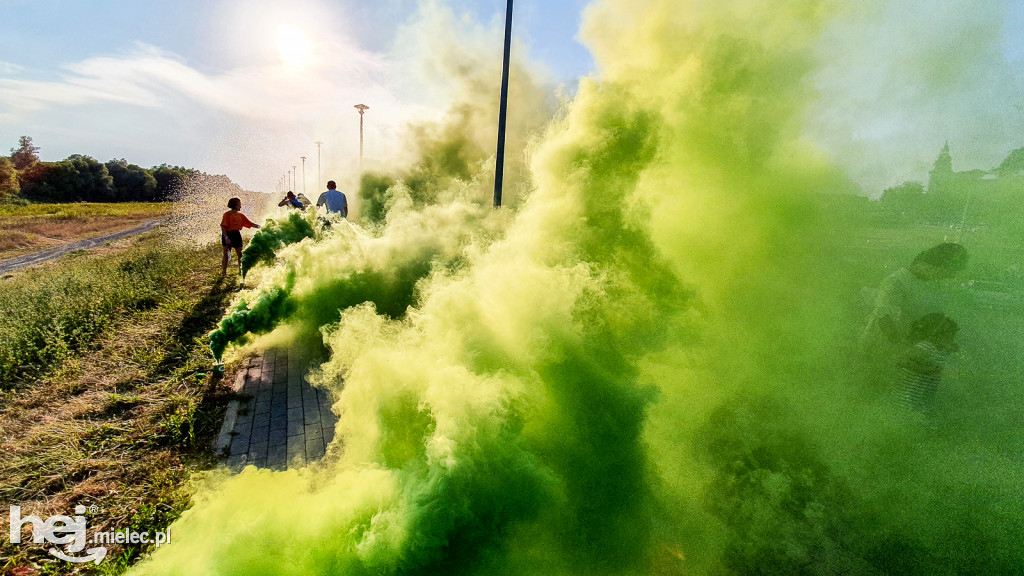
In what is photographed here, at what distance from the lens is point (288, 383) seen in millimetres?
5113

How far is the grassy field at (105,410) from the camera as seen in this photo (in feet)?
10.5

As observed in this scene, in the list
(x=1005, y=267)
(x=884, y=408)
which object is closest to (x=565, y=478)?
(x=884, y=408)

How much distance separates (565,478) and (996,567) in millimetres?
2659

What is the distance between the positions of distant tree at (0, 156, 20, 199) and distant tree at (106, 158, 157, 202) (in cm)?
1962

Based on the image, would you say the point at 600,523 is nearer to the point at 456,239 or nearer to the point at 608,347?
the point at 608,347

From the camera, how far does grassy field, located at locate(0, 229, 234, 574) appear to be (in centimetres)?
321

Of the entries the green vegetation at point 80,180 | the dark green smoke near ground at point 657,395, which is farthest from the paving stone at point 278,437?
the green vegetation at point 80,180

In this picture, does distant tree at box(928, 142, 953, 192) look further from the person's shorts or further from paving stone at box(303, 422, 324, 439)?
the person's shorts

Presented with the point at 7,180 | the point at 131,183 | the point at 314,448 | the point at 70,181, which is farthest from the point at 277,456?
the point at 131,183

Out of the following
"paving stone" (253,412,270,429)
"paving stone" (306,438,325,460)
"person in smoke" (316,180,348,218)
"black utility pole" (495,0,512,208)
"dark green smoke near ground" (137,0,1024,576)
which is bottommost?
"paving stone" (306,438,325,460)

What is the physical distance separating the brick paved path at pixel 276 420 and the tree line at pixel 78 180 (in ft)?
210

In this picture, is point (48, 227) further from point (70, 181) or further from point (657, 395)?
point (70, 181)

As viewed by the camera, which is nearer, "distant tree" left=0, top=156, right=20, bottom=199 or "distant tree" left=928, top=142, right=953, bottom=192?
"distant tree" left=928, top=142, right=953, bottom=192

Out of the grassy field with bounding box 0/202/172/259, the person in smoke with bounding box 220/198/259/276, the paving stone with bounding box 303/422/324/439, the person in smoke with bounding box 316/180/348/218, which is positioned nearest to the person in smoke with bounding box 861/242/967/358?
the paving stone with bounding box 303/422/324/439
